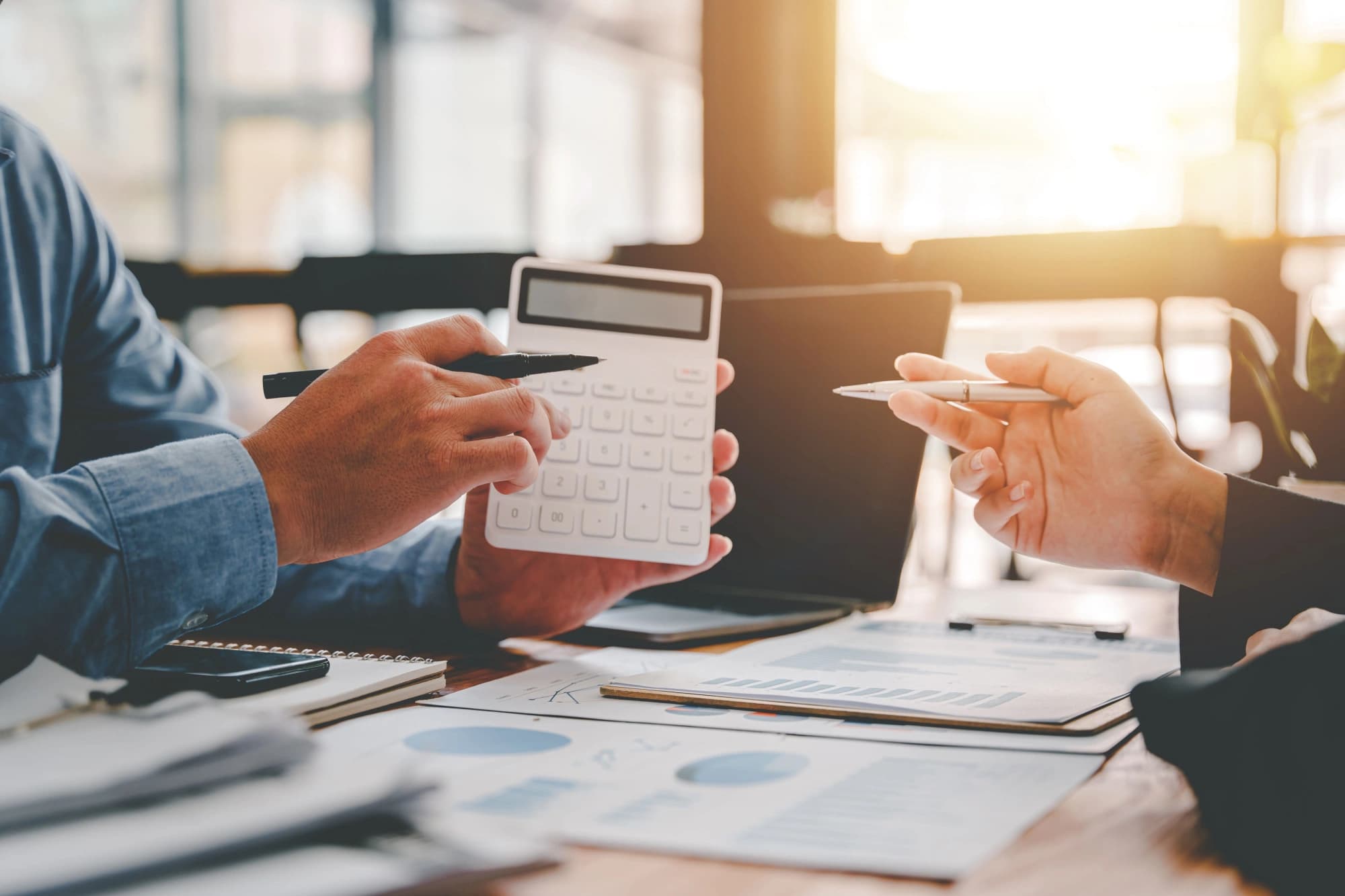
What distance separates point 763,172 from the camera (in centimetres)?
224

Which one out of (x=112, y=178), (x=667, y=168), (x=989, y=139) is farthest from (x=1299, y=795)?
(x=667, y=168)

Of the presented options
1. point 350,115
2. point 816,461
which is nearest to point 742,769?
point 816,461

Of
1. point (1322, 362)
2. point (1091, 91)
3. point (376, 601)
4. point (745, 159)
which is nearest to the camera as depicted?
point (376, 601)

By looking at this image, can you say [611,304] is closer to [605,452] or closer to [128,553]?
[605,452]

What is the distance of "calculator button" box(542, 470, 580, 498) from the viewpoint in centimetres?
87

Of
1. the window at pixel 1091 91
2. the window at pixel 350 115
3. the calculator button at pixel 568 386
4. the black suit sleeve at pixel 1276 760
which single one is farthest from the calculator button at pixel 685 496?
the window at pixel 350 115

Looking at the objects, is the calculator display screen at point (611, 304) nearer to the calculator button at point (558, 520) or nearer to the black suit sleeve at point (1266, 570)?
the calculator button at point (558, 520)

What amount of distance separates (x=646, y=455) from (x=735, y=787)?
408mm

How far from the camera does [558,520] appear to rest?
86 centimetres

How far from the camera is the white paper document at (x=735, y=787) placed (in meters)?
0.43

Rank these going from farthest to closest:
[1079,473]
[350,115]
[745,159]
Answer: [350,115], [745,159], [1079,473]

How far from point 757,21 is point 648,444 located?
5.23 feet

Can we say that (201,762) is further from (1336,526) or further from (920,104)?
(920,104)

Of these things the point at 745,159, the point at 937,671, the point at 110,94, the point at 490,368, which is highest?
the point at 110,94
